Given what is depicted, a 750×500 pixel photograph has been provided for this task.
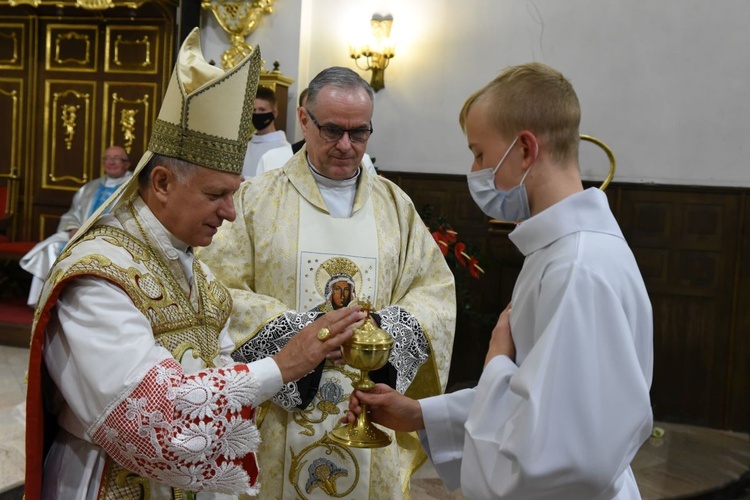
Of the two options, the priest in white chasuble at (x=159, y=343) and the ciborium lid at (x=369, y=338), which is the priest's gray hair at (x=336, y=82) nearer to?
the priest in white chasuble at (x=159, y=343)

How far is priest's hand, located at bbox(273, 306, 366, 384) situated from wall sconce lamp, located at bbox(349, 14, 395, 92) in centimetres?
519

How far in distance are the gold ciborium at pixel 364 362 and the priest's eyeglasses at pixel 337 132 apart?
0.91 m

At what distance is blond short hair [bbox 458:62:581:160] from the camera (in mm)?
1537

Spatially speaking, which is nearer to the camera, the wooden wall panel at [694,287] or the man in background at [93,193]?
the wooden wall panel at [694,287]

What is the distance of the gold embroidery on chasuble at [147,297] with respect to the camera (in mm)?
1823

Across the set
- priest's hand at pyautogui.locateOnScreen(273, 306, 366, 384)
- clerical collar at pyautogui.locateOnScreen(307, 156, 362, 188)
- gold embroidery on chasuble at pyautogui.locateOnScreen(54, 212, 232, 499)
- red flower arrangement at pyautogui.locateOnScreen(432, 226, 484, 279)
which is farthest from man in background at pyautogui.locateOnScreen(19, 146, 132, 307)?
priest's hand at pyautogui.locateOnScreen(273, 306, 366, 384)

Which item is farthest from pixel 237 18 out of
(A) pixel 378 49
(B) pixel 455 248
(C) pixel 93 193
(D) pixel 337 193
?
(D) pixel 337 193

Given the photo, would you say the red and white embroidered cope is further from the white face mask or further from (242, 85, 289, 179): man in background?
(242, 85, 289, 179): man in background

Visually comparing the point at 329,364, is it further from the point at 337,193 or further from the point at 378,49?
the point at 378,49

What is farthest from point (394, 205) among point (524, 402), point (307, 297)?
point (524, 402)

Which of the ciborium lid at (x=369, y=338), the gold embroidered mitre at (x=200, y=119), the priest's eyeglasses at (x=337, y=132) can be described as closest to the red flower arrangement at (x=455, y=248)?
the priest's eyeglasses at (x=337, y=132)

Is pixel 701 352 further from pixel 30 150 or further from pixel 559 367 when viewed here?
pixel 30 150

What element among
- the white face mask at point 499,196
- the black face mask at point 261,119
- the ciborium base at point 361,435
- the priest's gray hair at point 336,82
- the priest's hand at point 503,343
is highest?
the black face mask at point 261,119

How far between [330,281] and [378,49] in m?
4.57
